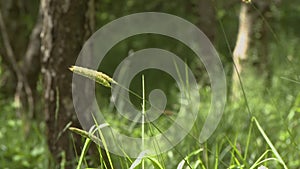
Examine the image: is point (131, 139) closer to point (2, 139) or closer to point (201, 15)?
point (2, 139)

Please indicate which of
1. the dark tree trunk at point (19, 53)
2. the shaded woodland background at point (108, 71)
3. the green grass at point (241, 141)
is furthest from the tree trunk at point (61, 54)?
the dark tree trunk at point (19, 53)

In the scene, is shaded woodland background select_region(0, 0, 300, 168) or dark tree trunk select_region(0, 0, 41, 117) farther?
dark tree trunk select_region(0, 0, 41, 117)

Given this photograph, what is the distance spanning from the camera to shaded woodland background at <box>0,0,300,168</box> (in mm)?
2680

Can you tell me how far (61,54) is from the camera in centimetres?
272

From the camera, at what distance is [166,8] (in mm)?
5312

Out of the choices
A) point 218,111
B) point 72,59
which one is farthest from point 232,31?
point 72,59

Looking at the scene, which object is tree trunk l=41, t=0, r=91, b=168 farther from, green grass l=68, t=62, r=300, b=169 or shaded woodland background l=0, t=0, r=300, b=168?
green grass l=68, t=62, r=300, b=169

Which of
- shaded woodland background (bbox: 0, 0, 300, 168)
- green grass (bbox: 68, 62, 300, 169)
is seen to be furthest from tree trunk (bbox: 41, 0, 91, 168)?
green grass (bbox: 68, 62, 300, 169)

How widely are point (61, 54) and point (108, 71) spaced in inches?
161

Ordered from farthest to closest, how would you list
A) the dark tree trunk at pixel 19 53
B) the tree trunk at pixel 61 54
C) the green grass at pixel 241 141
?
the dark tree trunk at pixel 19 53, the tree trunk at pixel 61 54, the green grass at pixel 241 141

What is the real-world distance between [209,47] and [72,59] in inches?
59.3

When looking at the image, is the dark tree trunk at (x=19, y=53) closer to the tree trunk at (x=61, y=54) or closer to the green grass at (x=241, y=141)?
the tree trunk at (x=61, y=54)

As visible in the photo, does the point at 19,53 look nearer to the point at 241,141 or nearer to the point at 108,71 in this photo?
the point at 108,71

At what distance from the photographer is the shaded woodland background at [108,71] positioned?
105 inches
